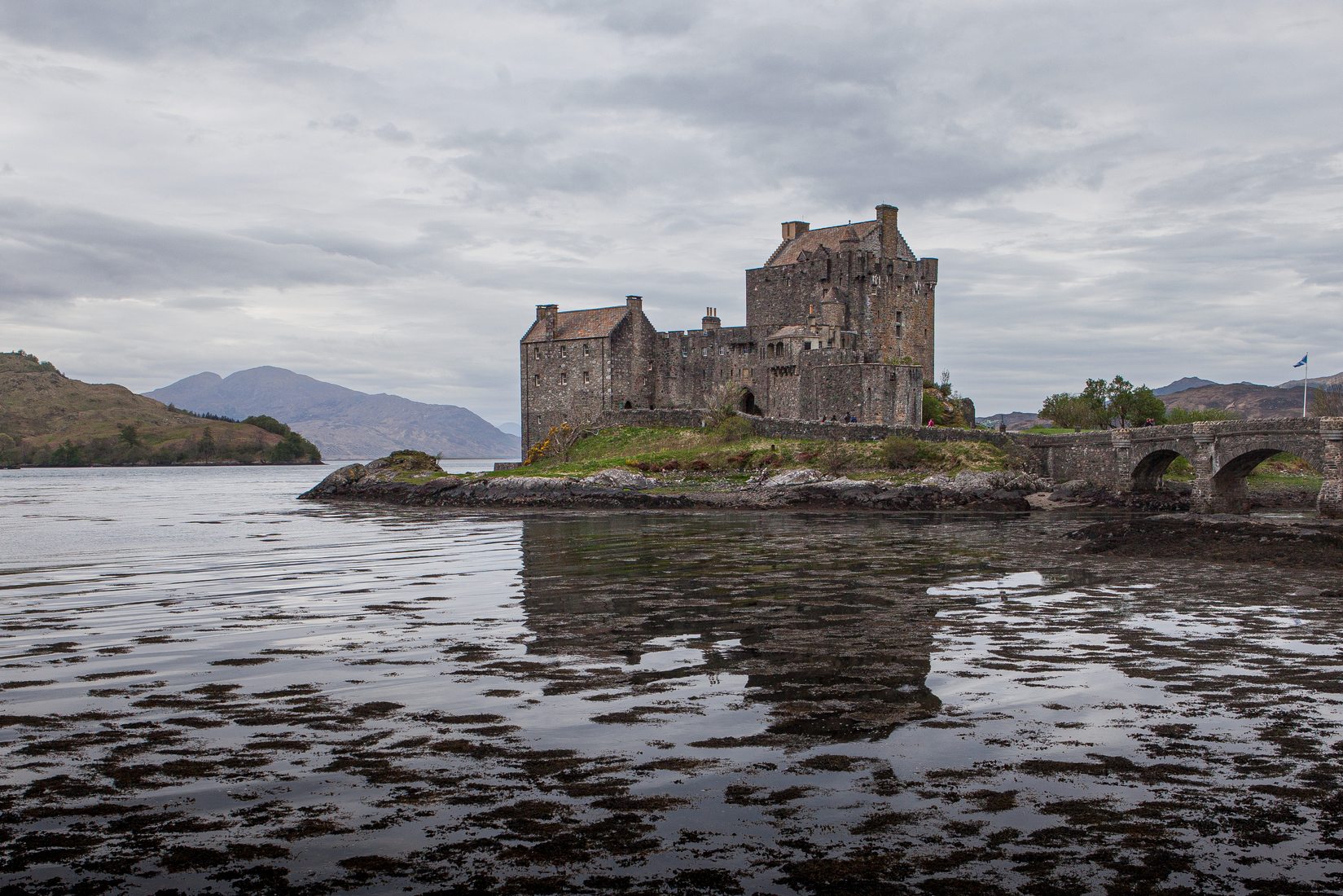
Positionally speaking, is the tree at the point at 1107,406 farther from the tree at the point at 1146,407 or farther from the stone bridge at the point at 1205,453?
the stone bridge at the point at 1205,453

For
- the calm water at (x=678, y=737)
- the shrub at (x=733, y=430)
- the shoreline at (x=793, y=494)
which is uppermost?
the shrub at (x=733, y=430)

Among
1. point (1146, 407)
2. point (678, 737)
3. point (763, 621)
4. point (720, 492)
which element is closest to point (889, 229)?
point (1146, 407)

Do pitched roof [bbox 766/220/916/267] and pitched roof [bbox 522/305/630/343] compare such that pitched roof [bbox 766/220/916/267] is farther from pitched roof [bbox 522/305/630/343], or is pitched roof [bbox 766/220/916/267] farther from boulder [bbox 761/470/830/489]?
boulder [bbox 761/470/830/489]

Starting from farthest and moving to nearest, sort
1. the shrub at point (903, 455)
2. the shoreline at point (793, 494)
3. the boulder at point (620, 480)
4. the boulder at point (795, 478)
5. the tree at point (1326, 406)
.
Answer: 1. the tree at point (1326, 406)
2. the boulder at point (620, 480)
3. the shrub at point (903, 455)
4. the boulder at point (795, 478)
5. the shoreline at point (793, 494)

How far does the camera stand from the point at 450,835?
834 cm

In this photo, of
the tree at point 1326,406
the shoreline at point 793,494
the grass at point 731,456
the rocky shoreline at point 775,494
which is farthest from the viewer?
the tree at point 1326,406

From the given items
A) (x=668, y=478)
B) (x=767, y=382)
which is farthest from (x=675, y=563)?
(x=767, y=382)

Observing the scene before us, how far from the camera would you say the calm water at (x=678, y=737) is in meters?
7.85

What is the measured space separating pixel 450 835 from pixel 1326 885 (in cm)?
670

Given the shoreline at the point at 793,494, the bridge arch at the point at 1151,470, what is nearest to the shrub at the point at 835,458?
the shoreline at the point at 793,494

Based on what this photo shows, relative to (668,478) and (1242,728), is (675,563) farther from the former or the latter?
(668,478)

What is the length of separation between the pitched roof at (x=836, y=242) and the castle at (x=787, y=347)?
0.36 feet

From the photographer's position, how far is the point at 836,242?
80.2 metres

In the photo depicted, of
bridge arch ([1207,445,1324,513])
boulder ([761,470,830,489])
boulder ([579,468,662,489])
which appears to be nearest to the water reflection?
bridge arch ([1207,445,1324,513])
